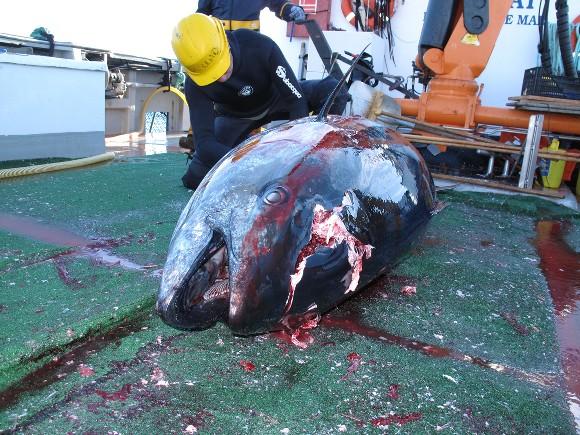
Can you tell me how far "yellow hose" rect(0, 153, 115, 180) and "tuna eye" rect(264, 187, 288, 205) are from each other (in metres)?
4.16

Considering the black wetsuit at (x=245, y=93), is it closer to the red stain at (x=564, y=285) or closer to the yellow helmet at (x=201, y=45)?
the yellow helmet at (x=201, y=45)

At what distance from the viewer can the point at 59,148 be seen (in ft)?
21.9

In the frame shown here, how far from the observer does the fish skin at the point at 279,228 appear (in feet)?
5.41

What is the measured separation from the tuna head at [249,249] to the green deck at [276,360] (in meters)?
0.27

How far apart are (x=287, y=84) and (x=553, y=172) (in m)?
3.54

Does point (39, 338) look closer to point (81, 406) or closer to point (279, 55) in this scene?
point (81, 406)

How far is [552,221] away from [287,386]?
3.94 m

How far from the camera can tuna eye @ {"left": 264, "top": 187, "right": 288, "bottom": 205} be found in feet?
5.64

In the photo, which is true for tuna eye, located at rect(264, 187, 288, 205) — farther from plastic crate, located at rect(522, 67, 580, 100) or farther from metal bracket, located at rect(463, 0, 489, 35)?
plastic crate, located at rect(522, 67, 580, 100)

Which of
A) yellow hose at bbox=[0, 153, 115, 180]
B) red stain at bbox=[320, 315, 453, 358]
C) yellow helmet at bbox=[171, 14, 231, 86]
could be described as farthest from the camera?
yellow hose at bbox=[0, 153, 115, 180]

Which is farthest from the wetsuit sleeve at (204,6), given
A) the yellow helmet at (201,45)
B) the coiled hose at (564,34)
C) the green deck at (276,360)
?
the coiled hose at (564,34)

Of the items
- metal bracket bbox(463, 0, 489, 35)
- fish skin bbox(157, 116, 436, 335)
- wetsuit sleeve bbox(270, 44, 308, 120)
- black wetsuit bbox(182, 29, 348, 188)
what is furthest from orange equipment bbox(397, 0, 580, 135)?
fish skin bbox(157, 116, 436, 335)

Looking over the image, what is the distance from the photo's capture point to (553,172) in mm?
5945

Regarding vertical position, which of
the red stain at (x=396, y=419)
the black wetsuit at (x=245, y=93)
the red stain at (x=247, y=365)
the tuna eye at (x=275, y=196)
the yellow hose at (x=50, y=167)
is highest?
the black wetsuit at (x=245, y=93)
